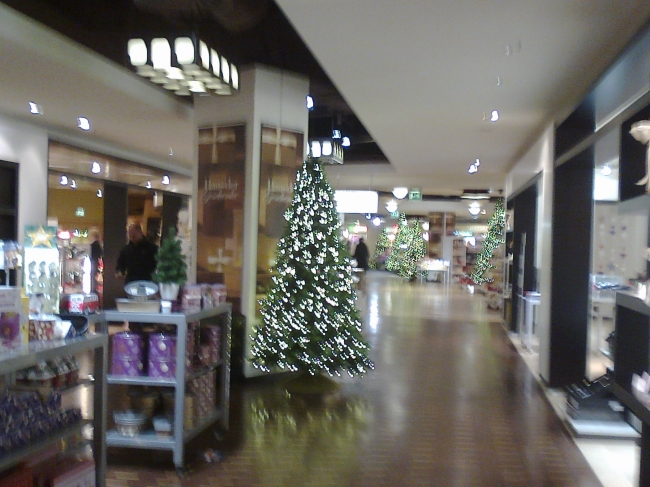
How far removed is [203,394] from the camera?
15.1 ft

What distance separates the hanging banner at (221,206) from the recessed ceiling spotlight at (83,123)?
6.25 ft

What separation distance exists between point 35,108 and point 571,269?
643cm

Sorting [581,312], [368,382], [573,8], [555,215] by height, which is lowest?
[368,382]

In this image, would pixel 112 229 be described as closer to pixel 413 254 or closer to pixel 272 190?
pixel 272 190

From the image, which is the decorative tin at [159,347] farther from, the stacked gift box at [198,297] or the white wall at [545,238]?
the white wall at [545,238]

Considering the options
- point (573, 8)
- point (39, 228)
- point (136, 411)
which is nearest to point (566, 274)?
point (573, 8)

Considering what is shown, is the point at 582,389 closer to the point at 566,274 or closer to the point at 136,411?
the point at 566,274

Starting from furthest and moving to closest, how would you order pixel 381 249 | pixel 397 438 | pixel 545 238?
pixel 381 249 < pixel 545 238 < pixel 397 438

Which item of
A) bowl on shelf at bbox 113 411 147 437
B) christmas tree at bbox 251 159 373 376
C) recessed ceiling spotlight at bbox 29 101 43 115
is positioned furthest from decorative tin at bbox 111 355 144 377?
recessed ceiling spotlight at bbox 29 101 43 115

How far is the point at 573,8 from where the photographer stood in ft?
12.6

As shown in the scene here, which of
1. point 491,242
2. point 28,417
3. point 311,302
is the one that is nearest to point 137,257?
point 311,302

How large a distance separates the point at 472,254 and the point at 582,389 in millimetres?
20604

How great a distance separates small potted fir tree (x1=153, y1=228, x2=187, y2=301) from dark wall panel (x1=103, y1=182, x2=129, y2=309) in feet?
24.5

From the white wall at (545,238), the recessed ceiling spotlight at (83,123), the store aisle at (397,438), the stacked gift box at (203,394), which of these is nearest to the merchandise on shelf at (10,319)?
the store aisle at (397,438)
